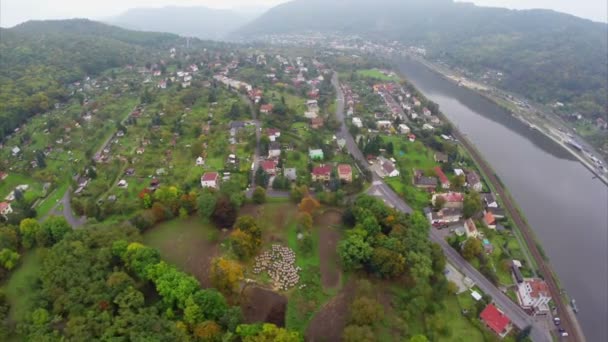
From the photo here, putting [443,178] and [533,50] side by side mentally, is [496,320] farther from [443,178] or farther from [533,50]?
[533,50]

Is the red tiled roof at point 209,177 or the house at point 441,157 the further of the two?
the house at point 441,157

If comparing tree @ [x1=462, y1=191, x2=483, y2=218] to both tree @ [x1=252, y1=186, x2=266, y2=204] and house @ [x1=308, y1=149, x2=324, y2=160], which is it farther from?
tree @ [x1=252, y1=186, x2=266, y2=204]

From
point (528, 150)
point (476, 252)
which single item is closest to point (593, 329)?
point (476, 252)

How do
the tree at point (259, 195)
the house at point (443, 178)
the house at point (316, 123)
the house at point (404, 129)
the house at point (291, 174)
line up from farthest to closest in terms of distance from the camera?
the house at point (316, 123)
the house at point (404, 129)
the house at point (291, 174)
the house at point (443, 178)
the tree at point (259, 195)

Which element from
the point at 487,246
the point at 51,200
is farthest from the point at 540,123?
the point at 51,200

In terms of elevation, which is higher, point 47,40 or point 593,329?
point 47,40

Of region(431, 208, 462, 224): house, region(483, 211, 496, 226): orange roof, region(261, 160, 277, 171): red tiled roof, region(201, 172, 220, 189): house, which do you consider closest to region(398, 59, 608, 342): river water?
region(483, 211, 496, 226): orange roof

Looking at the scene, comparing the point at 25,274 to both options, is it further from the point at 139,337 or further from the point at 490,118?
the point at 490,118

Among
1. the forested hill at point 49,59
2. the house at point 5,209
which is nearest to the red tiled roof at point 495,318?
the house at point 5,209

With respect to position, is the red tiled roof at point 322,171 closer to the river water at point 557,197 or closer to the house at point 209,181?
the house at point 209,181
